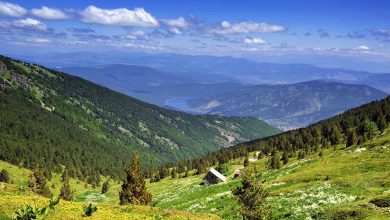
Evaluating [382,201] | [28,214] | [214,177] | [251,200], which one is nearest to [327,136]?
[214,177]

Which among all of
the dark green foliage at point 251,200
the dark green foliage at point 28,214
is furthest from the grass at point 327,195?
Answer: the dark green foliage at point 28,214

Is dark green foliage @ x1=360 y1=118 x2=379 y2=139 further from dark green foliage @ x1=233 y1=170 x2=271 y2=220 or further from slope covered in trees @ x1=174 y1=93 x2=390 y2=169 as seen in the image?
dark green foliage @ x1=233 y1=170 x2=271 y2=220

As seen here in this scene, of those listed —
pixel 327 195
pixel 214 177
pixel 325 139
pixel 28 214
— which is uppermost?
pixel 28 214

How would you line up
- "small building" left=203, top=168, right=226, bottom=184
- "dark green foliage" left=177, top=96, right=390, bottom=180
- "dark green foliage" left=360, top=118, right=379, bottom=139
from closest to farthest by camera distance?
"small building" left=203, top=168, right=226, bottom=184, "dark green foliage" left=360, top=118, right=379, bottom=139, "dark green foliage" left=177, top=96, right=390, bottom=180

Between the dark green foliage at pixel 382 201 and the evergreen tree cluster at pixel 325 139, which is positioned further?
the evergreen tree cluster at pixel 325 139

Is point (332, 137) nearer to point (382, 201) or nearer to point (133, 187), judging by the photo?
point (133, 187)

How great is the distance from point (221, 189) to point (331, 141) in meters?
56.4

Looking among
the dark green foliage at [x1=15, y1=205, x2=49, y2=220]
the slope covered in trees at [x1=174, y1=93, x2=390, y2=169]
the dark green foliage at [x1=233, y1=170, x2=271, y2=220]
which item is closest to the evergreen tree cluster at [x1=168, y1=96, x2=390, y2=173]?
the slope covered in trees at [x1=174, y1=93, x2=390, y2=169]

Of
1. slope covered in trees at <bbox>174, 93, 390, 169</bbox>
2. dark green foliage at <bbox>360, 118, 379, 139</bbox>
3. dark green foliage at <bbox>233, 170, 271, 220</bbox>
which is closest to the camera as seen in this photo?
dark green foliage at <bbox>233, 170, 271, 220</bbox>

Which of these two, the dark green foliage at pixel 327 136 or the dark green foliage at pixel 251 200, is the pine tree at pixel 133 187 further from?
the dark green foliage at pixel 327 136

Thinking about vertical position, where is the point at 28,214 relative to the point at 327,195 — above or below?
above

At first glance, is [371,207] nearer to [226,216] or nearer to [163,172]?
[226,216]

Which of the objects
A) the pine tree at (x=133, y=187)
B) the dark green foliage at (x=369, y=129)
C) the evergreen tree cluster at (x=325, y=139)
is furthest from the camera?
the dark green foliage at (x=369, y=129)

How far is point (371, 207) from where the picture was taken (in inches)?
1168
